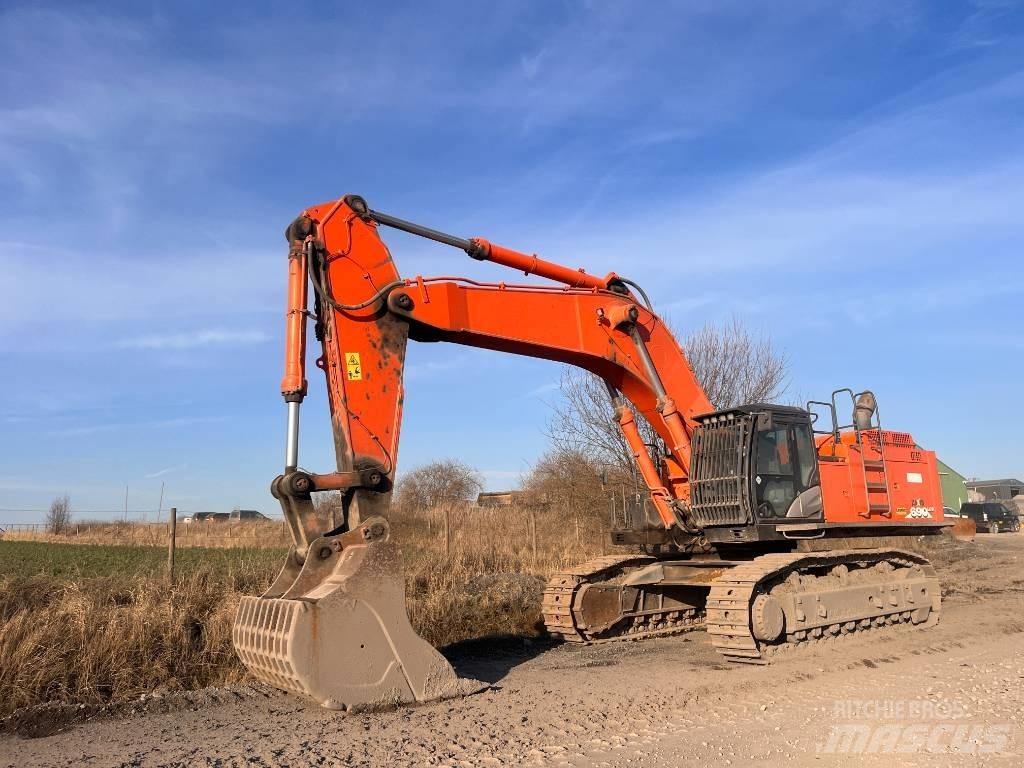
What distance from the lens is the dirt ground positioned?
5.32m

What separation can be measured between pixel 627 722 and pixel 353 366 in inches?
144

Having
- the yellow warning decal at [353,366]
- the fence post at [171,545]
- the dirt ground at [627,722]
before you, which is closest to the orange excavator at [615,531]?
the yellow warning decal at [353,366]

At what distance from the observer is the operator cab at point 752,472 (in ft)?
29.6

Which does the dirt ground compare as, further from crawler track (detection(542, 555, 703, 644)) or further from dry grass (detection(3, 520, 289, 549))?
dry grass (detection(3, 520, 289, 549))

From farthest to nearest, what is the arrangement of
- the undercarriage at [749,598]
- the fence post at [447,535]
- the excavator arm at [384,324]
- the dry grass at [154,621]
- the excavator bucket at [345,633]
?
the fence post at [447,535]
the undercarriage at [749,598]
the dry grass at [154,621]
the excavator arm at [384,324]
the excavator bucket at [345,633]

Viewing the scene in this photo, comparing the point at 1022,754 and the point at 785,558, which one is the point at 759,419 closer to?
the point at 785,558

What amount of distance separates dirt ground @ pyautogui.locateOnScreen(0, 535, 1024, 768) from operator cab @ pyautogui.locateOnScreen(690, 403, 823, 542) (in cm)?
148

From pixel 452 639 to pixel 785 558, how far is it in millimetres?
4169

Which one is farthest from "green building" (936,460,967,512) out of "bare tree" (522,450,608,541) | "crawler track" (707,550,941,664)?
"crawler track" (707,550,941,664)

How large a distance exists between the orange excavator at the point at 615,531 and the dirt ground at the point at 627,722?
0.42 meters

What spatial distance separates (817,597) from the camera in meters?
9.16

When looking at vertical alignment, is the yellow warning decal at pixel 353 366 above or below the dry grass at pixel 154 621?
above

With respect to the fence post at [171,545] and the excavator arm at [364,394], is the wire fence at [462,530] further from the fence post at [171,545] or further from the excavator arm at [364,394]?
the excavator arm at [364,394]

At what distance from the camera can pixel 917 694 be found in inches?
275
